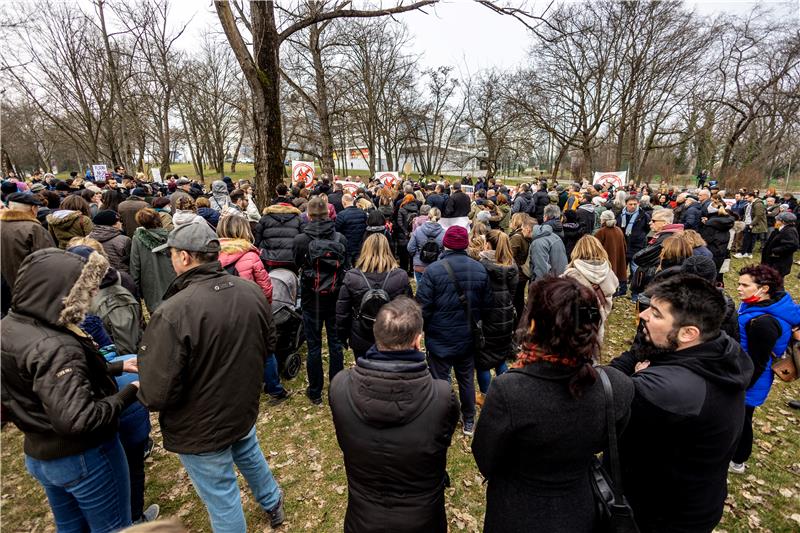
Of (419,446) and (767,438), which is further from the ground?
(419,446)

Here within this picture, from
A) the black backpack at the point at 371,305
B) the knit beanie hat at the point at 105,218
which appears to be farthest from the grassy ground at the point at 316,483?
the knit beanie hat at the point at 105,218

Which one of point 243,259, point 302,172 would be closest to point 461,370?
point 243,259

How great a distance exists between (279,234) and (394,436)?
12.2 feet

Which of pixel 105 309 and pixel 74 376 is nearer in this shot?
pixel 74 376

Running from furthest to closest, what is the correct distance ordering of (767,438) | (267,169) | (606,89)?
1. (606,89)
2. (267,169)
3. (767,438)

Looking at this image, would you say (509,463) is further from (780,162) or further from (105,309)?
(780,162)

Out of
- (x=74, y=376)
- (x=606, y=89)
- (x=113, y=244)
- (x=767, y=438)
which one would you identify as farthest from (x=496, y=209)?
(x=606, y=89)

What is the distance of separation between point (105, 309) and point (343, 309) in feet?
6.82

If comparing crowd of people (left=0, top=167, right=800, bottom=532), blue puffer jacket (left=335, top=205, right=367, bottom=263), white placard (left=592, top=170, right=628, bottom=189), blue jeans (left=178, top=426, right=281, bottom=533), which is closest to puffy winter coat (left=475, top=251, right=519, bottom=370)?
crowd of people (left=0, top=167, right=800, bottom=532)

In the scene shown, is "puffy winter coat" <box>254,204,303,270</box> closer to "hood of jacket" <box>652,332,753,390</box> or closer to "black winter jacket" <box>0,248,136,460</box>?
"black winter jacket" <box>0,248,136,460</box>

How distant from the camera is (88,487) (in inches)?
87.0

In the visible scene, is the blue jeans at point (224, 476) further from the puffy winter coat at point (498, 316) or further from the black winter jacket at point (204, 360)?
the puffy winter coat at point (498, 316)

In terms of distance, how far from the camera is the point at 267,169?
8.19m

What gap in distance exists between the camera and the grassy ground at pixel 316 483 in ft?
10.7
